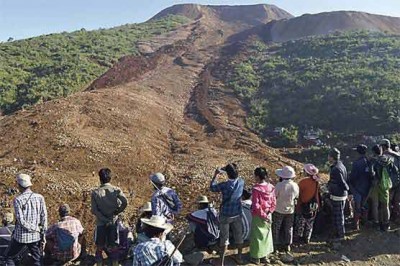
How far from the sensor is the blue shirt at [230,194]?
6.12 meters

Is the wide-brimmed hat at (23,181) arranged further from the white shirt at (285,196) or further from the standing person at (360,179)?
the standing person at (360,179)

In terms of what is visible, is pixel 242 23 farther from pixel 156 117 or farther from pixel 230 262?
pixel 230 262

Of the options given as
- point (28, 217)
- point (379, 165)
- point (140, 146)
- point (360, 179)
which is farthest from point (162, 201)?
point (140, 146)

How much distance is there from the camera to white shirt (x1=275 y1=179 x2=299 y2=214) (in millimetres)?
6746

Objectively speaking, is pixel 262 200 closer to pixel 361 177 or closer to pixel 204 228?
pixel 204 228

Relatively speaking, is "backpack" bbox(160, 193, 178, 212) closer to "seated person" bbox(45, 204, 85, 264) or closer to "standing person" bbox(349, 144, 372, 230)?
"seated person" bbox(45, 204, 85, 264)

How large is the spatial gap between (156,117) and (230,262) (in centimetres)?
1248

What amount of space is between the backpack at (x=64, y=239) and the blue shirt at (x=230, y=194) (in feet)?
6.72

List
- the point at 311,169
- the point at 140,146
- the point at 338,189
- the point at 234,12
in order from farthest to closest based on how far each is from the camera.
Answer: the point at 234,12, the point at 140,146, the point at 338,189, the point at 311,169

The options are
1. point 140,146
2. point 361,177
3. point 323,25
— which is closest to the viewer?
point 361,177

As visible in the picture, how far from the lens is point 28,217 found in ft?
18.5

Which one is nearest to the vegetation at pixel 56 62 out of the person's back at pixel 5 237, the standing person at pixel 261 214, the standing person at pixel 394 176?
the person's back at pixel 5 237

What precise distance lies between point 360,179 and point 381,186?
40 centimetres

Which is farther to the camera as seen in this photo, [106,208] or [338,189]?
[338,189]
